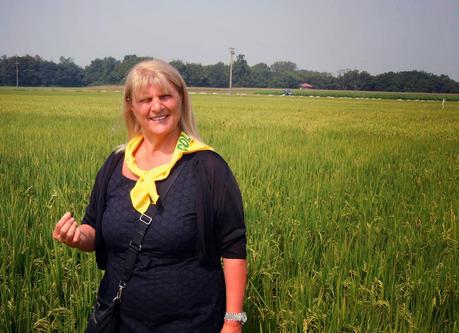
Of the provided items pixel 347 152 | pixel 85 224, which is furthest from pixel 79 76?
pixel 85 224

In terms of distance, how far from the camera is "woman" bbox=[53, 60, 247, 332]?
1372mm

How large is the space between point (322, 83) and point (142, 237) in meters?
77.5

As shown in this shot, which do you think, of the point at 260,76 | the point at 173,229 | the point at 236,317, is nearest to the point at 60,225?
the point at 173,229

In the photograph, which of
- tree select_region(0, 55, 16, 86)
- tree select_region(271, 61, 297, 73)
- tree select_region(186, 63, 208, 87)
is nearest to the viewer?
tree select_region(0, 55, 16, 86)

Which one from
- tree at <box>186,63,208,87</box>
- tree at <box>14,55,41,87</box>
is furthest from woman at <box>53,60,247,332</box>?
tree at <box>186,63,208,87</box>

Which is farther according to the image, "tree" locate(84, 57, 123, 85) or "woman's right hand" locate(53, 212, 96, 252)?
"tree" locate(84, 57, 123, 85)

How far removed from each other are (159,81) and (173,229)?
519 mm

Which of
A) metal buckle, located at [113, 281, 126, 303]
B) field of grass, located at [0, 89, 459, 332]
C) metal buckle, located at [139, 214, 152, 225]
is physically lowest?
field of grass, located at [0, 89, 459, 332]

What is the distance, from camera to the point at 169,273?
1396 mm

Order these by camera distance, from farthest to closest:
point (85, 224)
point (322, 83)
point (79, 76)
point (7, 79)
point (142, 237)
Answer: point (322, 83) < point (79, 76) < point (7, 79) < point (85, 224) < point (142, 237)

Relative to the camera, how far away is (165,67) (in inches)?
56.0

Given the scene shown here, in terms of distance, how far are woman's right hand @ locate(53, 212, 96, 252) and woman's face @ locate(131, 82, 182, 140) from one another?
1.42ft

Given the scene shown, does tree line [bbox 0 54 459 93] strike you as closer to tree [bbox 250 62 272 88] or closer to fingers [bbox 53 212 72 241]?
tree [bbox 250 62 272 88]

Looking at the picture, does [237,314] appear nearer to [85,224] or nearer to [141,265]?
[141,265]
